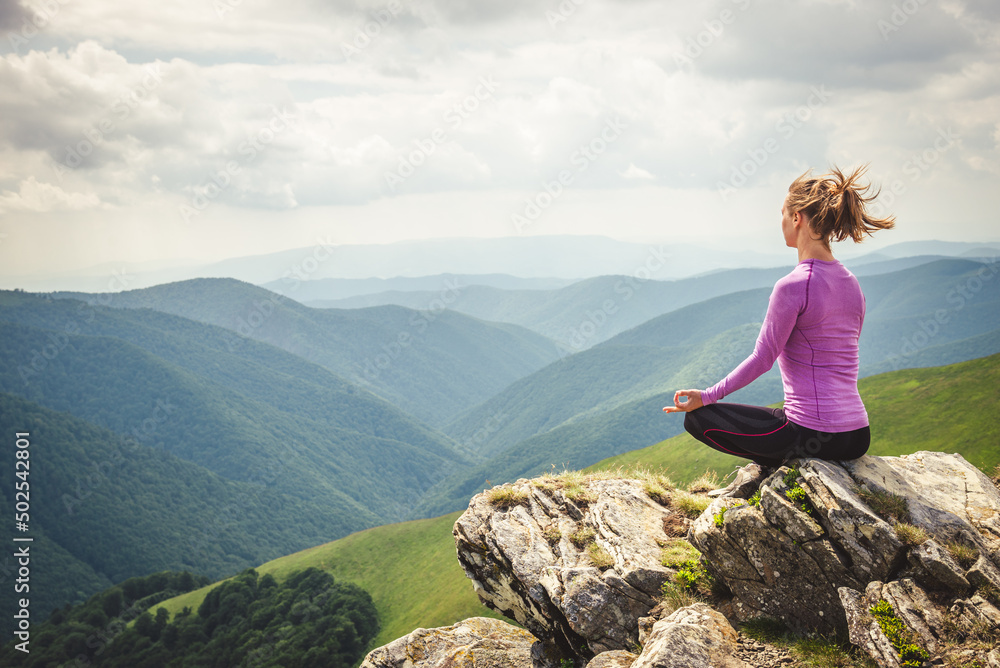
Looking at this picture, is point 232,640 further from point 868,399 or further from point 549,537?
point 868,399

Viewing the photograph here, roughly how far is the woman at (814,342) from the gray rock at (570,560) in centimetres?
362

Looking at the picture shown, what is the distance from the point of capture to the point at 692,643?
8297mm

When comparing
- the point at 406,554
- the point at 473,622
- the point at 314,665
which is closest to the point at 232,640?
the point at 314,665

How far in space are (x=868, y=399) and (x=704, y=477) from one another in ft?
315

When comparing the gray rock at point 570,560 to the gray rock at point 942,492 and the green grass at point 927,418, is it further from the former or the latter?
the green grass at point 927,418

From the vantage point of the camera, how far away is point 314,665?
76375mm

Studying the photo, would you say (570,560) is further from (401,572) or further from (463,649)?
(401,572)

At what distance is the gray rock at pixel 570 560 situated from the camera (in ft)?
34.3

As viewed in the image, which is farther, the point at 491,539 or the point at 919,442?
the point at 919,442

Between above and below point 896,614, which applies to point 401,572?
below

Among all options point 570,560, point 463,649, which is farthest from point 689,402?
point 463,649

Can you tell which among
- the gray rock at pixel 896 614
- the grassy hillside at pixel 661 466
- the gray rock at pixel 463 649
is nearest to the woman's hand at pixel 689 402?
the gray rock at pixel 896 614

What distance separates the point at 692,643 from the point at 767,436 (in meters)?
3.28

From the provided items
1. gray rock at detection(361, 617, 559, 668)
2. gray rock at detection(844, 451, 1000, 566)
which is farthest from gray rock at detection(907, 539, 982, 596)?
gray rock at detection(361, 617, 559, 668)
